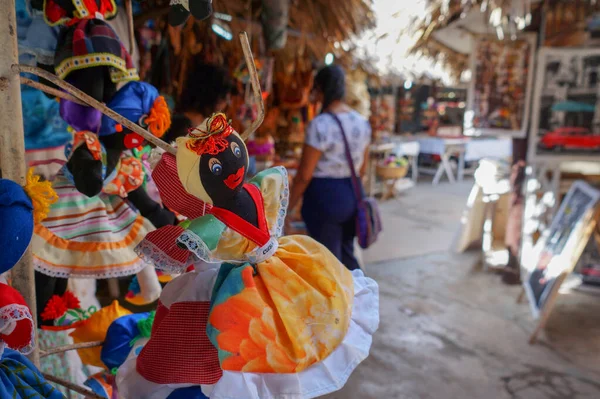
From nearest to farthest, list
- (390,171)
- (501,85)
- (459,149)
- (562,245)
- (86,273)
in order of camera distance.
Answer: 1. (86,273)
2. (562,245)
3. (501,85)
4. (390,171)
5. (459,149)

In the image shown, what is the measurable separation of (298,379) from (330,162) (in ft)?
5.24

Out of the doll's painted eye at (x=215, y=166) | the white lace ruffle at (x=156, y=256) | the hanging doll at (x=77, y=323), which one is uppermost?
the doll's painted eye at (x=215, y=166)

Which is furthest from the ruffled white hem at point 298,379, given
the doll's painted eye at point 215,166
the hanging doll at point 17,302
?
the doll's painted eye at point 215,166

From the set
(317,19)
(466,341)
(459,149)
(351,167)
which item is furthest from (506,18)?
(459,149)

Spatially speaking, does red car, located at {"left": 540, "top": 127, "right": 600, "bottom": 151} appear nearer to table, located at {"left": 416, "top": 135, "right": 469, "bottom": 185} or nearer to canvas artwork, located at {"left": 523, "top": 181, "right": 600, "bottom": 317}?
canvas artwork, located at {"left": 523, "top": 181, "right": 600, "bottom": 317}

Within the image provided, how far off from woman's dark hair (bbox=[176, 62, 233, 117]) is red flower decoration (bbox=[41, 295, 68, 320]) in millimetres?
1005

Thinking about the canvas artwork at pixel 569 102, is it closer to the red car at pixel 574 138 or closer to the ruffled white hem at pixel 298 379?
the red car at pixel 574 138

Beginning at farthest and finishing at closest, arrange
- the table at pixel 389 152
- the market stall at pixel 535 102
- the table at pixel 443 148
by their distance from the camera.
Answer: the table at pixel 443 148 → the table at pixel 389 152 → the market stall at pixel 535 102

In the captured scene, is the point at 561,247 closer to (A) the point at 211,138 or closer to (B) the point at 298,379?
(B) the point at 298,379

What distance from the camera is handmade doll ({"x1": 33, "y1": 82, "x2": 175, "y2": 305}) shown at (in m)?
1.13

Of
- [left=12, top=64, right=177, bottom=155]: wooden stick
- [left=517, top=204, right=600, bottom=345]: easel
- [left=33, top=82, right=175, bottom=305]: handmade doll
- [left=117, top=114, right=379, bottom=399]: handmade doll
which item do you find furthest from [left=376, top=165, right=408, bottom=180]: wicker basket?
[left=12, top=64, right=177, bottom=155]: wooden stick

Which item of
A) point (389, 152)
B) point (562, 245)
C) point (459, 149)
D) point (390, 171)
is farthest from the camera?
point (459, 149)

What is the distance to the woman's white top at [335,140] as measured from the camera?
7.76 ft

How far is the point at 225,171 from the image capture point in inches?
34.7
